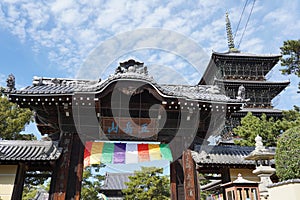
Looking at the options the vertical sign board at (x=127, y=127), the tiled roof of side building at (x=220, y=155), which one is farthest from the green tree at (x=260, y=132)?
the vertical sign board at (x=127, y=127)

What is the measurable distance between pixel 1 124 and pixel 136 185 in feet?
39.2

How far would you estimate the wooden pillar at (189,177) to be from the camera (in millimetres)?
8133

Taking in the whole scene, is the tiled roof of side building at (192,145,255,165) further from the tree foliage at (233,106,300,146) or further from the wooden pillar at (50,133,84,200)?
the tree foliage at (233,106,300,146)

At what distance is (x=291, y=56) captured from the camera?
57.1ft

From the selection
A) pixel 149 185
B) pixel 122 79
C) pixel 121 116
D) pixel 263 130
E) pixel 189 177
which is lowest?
pixel 189 177

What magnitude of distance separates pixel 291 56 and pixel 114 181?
2415 cm

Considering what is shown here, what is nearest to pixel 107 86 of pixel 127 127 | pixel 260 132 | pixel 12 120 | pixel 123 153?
pixel 127 127

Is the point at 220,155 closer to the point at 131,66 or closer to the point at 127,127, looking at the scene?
the point at 127,127

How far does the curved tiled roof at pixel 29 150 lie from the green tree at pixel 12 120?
10438 mm

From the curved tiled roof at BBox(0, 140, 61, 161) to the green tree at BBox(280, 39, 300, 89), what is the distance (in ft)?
51.9

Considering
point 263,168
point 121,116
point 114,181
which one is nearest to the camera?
point 263,168

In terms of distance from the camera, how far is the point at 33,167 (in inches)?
331

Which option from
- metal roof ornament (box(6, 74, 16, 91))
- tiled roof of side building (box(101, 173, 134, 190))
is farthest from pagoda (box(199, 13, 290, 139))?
metal roof ornament (box(6, 74, 16, 91))

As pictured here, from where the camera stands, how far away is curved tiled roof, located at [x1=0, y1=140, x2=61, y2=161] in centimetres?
768
